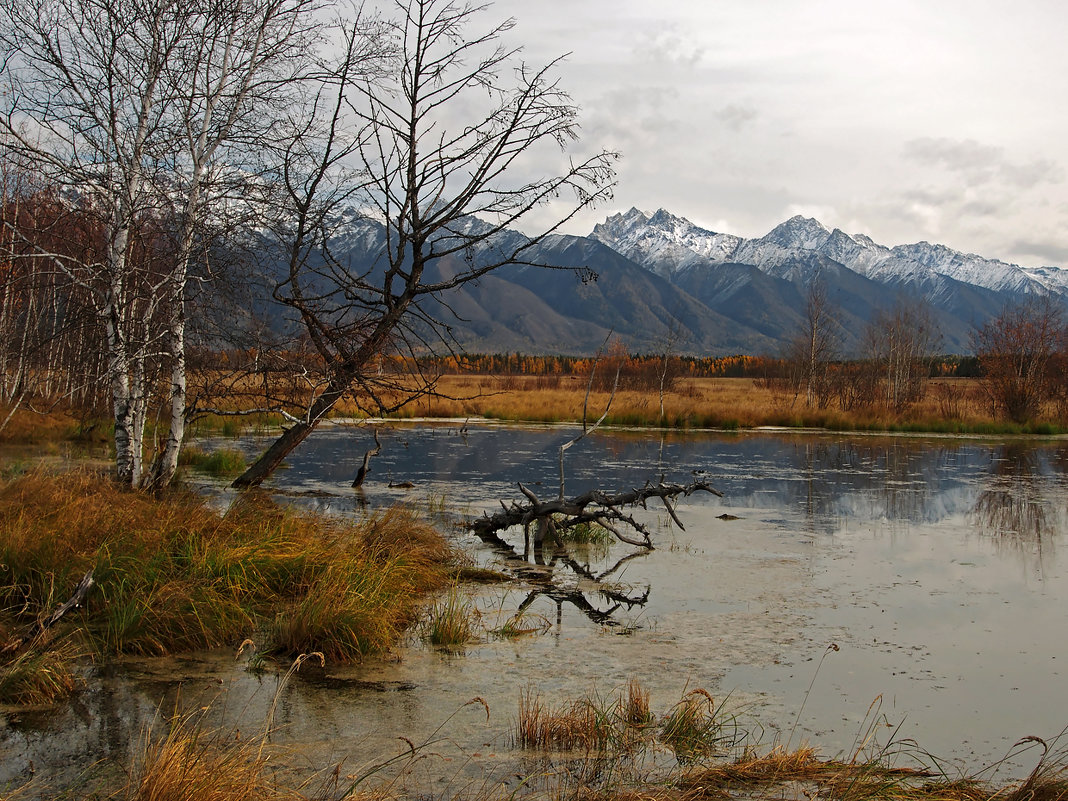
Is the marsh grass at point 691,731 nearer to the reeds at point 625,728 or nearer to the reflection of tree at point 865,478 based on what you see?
the reeds at point 625,728

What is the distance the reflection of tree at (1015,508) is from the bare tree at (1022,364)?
40.8ft

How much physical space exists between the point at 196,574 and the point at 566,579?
13.2 ft

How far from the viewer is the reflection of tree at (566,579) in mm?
8289

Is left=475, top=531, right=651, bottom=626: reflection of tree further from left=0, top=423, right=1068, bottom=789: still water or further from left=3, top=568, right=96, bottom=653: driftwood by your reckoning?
left=3, top=568, right=96, bottom=653: driftwood

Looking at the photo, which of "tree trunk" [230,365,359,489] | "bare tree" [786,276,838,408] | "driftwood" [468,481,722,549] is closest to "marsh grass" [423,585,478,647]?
"tree trunk" [230,365,359,489]

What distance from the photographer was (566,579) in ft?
31.1

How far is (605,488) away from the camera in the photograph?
53.1ft

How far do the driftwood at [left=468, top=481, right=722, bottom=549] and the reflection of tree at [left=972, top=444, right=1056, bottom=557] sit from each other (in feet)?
15.4

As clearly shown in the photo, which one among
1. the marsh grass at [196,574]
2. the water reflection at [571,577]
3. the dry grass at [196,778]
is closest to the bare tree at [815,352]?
the water reflection at [571,577]

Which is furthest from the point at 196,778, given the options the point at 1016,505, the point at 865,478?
→ the point at 865,478

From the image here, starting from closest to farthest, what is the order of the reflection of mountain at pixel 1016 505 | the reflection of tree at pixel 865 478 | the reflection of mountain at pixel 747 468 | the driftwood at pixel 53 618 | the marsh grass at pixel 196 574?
the driftwood at pixel 53 618, the marsh grass at pixel 196 574, the reflection of mountain at pixel 1016 505, the reflection of tree at pixel 865 478, the reflection of mountain at pixel 747 468

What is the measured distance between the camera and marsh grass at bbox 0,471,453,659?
629cm

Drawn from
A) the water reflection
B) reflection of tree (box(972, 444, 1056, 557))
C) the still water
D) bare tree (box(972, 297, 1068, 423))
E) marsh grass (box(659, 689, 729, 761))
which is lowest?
the water reflection

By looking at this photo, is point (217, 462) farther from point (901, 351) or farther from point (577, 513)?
point (901, 351)
